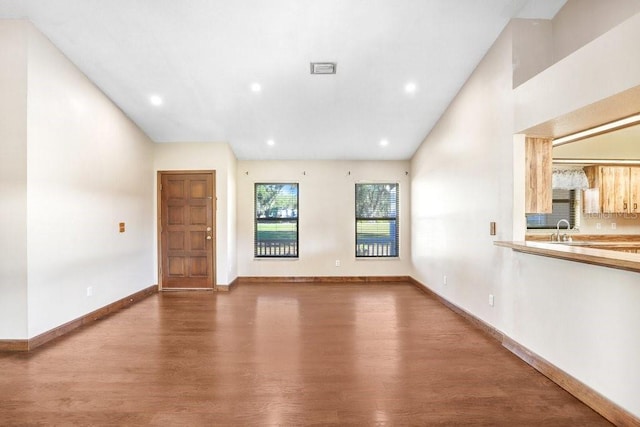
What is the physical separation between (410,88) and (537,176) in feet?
6.40

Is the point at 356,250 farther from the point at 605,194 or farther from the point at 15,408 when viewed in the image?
the point at 15,408

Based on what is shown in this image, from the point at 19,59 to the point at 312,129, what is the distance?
3591 mm

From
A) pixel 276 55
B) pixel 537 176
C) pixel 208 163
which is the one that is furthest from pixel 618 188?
pixel 208 163

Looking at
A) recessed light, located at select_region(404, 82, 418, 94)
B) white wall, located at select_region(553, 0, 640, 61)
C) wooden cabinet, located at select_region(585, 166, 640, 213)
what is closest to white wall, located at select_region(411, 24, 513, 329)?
white wall, located at select_region(553, 0, 640, 61)

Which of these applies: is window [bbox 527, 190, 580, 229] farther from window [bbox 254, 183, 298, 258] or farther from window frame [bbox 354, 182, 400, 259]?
window [bbox 254, 183, 298, 258]

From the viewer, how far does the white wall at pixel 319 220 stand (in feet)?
21.9

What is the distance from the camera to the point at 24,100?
3.26 m

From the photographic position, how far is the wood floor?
2.20 metres

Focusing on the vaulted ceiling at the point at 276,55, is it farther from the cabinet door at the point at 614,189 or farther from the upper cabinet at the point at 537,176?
the cabinet door at the point at 614,189

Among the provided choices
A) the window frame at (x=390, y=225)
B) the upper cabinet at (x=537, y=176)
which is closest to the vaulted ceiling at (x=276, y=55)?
the upper cabinet at (x=537, y=176)

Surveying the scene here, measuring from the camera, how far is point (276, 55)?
12.5 ft

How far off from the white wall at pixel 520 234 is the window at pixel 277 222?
2.69 m

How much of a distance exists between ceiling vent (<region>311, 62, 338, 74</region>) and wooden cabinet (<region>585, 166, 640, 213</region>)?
13.9 ft

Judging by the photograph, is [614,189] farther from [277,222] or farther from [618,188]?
[277,222]
